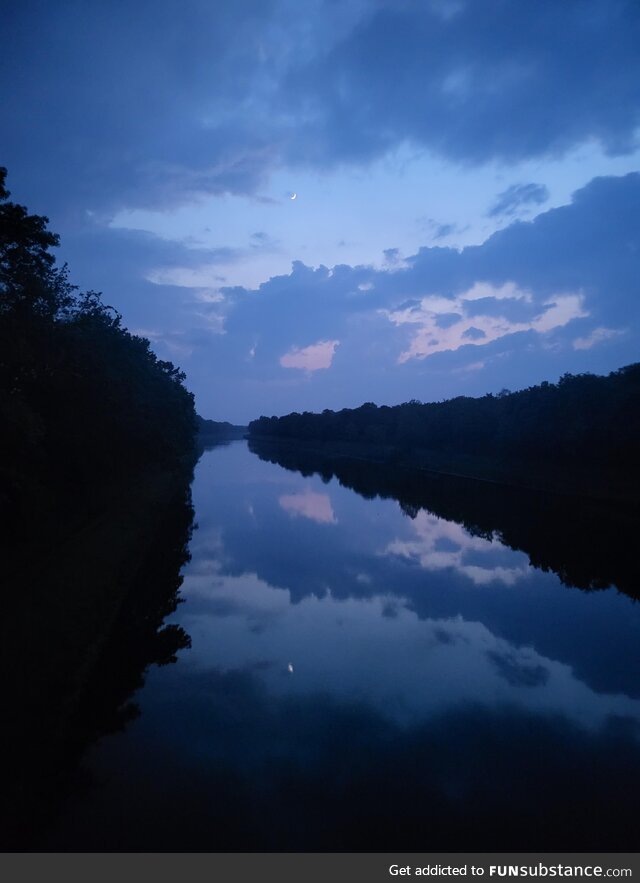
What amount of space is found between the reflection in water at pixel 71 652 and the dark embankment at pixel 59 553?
0.03 m

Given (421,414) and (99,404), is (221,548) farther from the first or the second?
(421,414)

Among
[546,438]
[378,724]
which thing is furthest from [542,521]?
[378,724]

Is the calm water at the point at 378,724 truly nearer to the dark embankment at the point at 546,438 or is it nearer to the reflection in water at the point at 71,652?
Answer: the reflection in water at the point at 71,652

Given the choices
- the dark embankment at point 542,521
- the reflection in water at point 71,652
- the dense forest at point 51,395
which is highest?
the dense forest at point 51,395

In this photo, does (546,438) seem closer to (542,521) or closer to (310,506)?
(542,521)

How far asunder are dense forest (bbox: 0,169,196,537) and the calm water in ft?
21.4

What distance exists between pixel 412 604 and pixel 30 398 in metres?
15.4

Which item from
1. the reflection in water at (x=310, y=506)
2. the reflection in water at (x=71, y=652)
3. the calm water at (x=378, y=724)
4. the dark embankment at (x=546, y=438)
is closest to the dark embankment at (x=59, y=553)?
the reflection in water at (x=71, y=652)

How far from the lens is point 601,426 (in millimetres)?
45469

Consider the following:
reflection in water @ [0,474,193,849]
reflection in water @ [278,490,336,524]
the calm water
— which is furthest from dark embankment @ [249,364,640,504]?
reflection in water @ [0,474,193,849]

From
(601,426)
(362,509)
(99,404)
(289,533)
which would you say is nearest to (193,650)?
(99,404)

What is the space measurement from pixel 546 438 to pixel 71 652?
49855mm

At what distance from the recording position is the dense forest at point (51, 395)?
1405 cm

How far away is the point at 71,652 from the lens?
1132 centimetres
